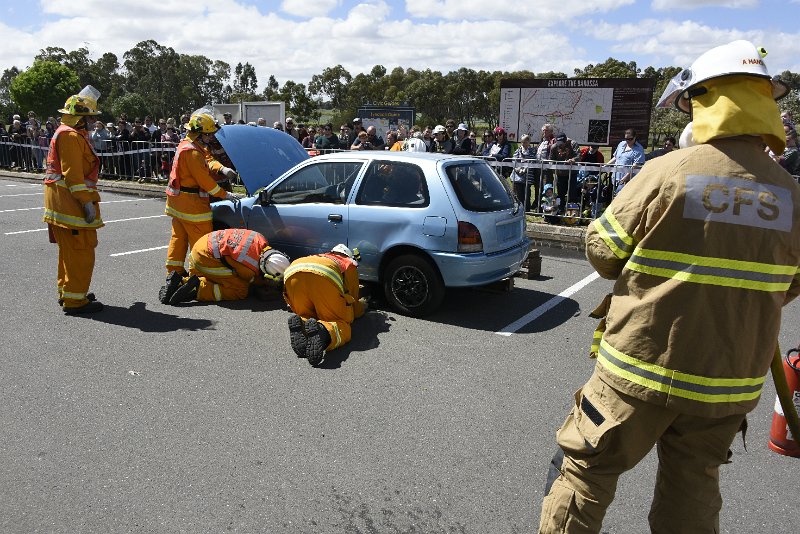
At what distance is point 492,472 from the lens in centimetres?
360

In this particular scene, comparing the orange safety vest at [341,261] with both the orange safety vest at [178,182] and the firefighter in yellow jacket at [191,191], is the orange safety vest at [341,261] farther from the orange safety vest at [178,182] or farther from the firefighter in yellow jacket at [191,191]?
the orange safety vest at [178,182]

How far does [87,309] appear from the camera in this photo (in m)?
6.29

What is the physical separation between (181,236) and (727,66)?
6.06 metres

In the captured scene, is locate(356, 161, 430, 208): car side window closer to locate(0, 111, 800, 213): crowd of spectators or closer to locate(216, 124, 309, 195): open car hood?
locate(216, 124, 309, 195): open car hood

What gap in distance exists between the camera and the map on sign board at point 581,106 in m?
15.5

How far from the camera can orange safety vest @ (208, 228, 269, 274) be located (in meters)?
6.52

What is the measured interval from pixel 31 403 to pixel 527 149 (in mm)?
10304

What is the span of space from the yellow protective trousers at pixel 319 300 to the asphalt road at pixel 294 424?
11.2 inches

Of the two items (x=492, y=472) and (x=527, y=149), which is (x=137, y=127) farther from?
(x=492, y=472)

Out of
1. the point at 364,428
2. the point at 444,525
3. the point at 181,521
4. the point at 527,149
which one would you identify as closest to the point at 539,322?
the point at 364,428

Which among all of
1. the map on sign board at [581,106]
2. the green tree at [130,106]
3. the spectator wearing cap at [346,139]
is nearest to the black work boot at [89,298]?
the spectator wearing cap at [346,139]

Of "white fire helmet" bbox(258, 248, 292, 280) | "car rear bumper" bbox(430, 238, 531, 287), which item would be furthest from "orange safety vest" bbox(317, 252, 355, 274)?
"car rear bumper" bbox(430, 238, 531, 287)

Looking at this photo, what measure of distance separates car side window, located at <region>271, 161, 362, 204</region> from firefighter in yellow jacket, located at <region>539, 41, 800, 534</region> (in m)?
4.71

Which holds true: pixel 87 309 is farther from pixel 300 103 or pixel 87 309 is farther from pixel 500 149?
pixel 300 103
